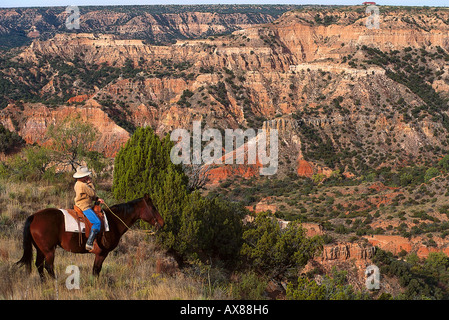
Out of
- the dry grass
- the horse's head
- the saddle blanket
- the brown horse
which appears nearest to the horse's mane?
the brown horse

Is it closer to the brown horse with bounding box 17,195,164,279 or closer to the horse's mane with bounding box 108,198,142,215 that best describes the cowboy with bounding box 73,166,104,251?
the brown horse with bounding box 17,195,164,279

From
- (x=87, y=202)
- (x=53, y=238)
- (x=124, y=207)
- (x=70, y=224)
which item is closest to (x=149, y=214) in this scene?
(x=124, y=207)

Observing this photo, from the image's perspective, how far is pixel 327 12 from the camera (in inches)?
4466

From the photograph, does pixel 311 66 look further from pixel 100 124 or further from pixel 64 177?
pixel 64 177

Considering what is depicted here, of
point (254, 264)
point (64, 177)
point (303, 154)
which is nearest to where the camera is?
point (254, 264)

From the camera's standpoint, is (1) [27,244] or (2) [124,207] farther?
(2) [124,207]

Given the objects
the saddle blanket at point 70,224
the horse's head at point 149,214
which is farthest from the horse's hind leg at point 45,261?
the horse's head at point 149,214

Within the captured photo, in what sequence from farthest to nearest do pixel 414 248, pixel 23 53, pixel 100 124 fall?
pixel 23 53
pixel 100 124
pixel 414 248

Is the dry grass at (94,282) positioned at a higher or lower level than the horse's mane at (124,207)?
lower

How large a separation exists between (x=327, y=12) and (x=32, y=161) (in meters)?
107

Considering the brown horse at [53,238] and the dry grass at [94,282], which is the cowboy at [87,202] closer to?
the brown horse at [53,238]

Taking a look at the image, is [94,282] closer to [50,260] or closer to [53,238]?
[50,260]
